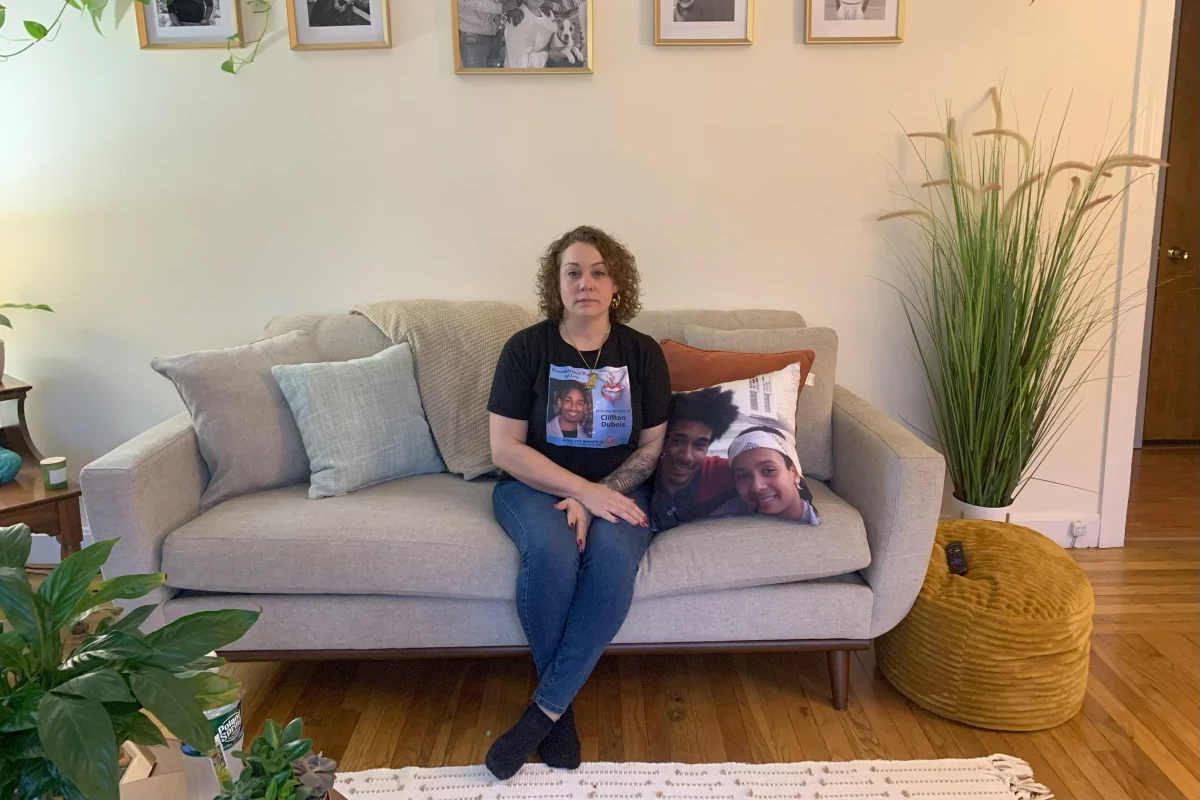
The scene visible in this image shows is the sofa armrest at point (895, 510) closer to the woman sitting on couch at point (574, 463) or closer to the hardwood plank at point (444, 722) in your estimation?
the woman sitting on couch at point (574, 463)

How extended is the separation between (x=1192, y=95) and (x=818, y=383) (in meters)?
2.84

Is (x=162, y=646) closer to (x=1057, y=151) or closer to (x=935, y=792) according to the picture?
(x=935, y=792)

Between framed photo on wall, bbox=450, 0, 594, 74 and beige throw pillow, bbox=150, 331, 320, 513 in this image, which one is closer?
beige throw pillow, bbox=150, 331, 320, 513

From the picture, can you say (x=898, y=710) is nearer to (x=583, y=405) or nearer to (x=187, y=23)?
(x=583, y=405)

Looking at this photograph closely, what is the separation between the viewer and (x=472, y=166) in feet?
8.49

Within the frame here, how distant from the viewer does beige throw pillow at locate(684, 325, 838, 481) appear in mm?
2178

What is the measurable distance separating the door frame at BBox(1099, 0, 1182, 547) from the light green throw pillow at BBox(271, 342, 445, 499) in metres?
2.15

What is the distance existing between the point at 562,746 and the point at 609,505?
1.64 feet

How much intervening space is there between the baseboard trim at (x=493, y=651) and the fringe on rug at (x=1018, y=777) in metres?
0.34

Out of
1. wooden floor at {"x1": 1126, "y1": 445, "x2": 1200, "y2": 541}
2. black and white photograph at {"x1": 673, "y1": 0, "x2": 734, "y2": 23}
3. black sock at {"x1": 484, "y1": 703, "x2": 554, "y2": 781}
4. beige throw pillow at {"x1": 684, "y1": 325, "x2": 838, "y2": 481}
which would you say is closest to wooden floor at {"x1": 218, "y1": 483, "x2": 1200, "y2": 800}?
black sock at {"x1": 484, "y1": 703, "x2": 554, "y2": 781}

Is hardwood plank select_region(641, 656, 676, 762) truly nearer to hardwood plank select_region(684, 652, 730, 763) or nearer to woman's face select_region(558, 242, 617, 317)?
hardwood plank select_region(684, 652, 730, 763)

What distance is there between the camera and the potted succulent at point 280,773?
88 cm

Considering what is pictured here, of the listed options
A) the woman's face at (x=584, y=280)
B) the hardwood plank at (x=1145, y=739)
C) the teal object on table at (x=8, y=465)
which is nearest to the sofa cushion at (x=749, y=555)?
the woman's face at (x=584, y=280)

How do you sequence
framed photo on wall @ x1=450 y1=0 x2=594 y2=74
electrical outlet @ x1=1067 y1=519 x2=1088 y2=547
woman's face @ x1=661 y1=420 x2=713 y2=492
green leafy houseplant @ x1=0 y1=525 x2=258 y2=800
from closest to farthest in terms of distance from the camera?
green leafy houseplant @ x1=0 y1=525 x2=258 y2=800 < woman's face @ x1=661 y1=420 x2=713 y2=492 < framed photo on wall @ x1=450 y1=0 x2=594 y2=74 < electrical outlet @ x1=1067 y1=519 x2=1088 y2=547
